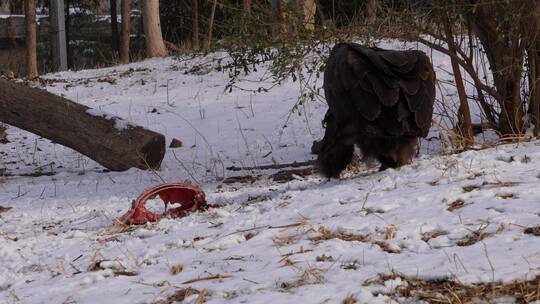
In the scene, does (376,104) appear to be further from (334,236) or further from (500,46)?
(500,46)

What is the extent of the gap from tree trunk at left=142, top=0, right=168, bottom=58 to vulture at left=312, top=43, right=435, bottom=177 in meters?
13.6

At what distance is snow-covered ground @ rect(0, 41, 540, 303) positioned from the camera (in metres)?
3.01

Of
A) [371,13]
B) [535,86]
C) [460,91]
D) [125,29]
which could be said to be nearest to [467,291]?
[460,91]

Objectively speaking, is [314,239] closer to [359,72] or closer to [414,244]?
[414,244]

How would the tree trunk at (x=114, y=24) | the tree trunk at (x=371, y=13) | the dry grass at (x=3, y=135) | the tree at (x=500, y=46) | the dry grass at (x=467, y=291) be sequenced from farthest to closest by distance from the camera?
the tree trunk at (x=114, y=24) → the dry grass at (x=3, y=135) → the tree trunk at (x=371, y=13) → the tree at (x=500, y=46) → the dry grass at (x=467, y=291)

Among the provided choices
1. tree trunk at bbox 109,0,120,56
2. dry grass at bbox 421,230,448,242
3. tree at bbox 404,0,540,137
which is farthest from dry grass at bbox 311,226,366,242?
tree trunk at bbox 109,0,120,56

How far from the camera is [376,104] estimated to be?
4.77 m

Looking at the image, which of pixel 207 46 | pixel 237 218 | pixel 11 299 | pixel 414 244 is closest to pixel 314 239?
pixel 414 244

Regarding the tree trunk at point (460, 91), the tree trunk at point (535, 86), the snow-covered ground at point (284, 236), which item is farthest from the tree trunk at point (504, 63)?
the snow-covered ground at point (284, 236)

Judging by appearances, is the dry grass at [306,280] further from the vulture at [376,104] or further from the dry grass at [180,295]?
the vulture at [376,104]

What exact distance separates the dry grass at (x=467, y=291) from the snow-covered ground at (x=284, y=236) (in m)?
0.04

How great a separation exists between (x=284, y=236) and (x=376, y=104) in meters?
1.34

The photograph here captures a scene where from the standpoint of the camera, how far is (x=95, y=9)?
28.5 m

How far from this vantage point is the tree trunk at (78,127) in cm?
734
